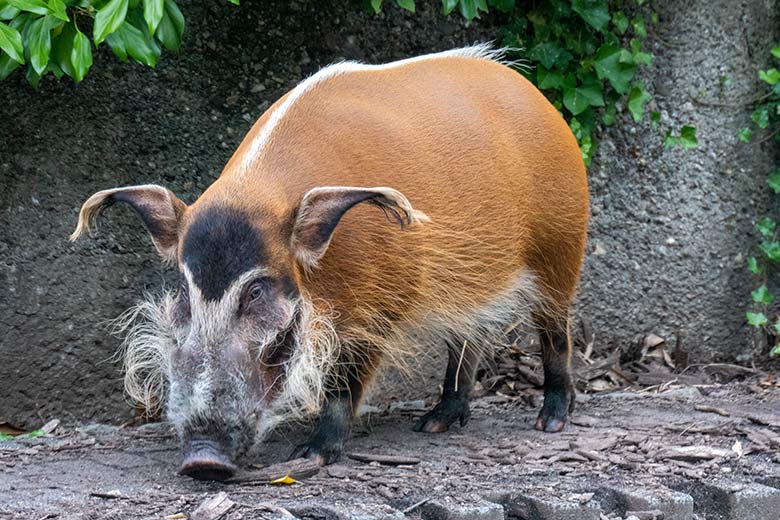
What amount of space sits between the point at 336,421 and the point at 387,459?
0.22 m

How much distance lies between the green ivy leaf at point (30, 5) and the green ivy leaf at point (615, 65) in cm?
269

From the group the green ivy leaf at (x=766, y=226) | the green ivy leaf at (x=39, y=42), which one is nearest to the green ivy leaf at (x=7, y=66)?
the green ivy leaf at (x=39, y=42)

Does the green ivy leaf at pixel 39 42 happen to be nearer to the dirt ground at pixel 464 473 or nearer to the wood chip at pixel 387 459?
the dirt ground at pixel 464 473

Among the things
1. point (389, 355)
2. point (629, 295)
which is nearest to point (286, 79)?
point (389, 355)

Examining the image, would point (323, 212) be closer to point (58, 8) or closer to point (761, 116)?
point (58, 8)

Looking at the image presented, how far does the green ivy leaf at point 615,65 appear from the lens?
5.18m

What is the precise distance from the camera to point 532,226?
4.21m

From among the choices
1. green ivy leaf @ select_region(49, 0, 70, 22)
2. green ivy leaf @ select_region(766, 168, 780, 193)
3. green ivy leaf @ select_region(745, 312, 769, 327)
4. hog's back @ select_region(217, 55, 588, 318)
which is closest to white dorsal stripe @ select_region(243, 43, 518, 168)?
hog's back @ select_region(217, 55, 588, 318)

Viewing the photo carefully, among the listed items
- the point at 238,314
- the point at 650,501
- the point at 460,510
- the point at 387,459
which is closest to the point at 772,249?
the point at 650,501

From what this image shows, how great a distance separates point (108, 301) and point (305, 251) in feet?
4.99

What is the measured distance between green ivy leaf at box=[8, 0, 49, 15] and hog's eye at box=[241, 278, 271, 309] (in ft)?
3.67

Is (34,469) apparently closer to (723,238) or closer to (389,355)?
(389,355)

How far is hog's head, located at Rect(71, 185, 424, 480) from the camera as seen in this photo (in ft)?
10.3

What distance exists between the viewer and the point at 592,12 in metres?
5.11
